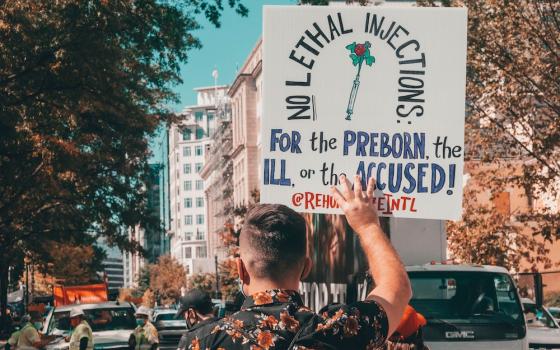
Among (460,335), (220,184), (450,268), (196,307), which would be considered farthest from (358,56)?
(220,184)

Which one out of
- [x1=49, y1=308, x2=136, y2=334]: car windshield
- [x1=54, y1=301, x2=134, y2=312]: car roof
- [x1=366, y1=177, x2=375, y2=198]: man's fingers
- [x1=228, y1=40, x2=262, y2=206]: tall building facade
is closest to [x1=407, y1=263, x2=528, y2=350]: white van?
[x1=366, y1=177, x2=375, y2=198]: man's fingers

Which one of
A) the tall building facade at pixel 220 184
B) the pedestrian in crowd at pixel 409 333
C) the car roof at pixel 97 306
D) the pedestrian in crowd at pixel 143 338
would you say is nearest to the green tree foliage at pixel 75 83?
the car roof at pixel 97 306

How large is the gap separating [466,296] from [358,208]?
8.74 m

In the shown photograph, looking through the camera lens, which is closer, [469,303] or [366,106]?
[366,106]

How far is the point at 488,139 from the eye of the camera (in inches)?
1021

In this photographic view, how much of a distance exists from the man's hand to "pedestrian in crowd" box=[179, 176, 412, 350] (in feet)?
0.48

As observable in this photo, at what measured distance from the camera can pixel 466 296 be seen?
1250cm

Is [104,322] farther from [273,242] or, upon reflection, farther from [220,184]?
[220,184]

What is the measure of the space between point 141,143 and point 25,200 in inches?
153

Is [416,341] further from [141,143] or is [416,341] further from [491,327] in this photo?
[141,143]

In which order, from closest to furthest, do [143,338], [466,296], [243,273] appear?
[243,273] → [466,296] → [143,338]

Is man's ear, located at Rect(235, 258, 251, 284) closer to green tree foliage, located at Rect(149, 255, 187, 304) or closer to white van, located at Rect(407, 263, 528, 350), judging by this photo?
white van, located at Rect(407, 263, 528, 350)

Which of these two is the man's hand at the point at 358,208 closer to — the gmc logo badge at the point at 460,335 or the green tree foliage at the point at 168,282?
the gmc logo badge at the point at 460,335

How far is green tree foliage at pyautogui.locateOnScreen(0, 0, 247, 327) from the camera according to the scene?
21.3 metres
